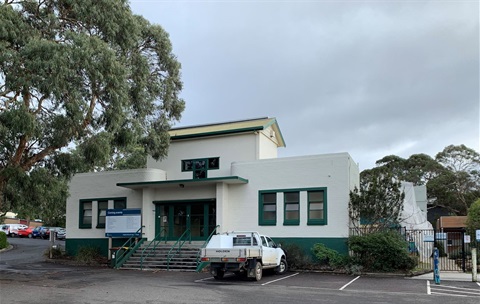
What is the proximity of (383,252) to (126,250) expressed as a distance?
42.5ft

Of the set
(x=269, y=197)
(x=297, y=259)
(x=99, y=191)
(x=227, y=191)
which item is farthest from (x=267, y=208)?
(x=99, y=191)

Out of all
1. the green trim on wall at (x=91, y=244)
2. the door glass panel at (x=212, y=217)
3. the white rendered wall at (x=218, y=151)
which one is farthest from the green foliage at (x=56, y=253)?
the door glass panel at (x=212, y=217)

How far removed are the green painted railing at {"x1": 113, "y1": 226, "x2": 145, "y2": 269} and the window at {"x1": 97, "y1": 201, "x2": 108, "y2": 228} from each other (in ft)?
9.84

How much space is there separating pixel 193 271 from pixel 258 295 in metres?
8.10

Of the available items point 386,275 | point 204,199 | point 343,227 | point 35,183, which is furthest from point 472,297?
point 35,183

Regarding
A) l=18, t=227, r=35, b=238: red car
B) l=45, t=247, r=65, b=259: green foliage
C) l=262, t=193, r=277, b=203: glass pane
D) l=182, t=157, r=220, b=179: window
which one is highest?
l=182, t=157, r=220, b=179: window

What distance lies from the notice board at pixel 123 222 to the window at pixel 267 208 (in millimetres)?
6998

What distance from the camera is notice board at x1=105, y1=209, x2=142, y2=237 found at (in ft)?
88.0

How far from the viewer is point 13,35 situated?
1731 cm

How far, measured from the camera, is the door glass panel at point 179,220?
2694 cm

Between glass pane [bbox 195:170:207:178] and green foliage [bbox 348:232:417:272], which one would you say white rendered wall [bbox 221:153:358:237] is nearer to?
green foliage [bbox 348:232:417:272]

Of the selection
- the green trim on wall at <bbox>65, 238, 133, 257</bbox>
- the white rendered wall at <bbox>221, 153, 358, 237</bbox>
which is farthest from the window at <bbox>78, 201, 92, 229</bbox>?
the white rendered wall at <bbox>221, 153, 358, 237</bbox>

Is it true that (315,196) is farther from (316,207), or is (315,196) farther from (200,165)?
(200,165)

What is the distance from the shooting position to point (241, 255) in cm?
1788
